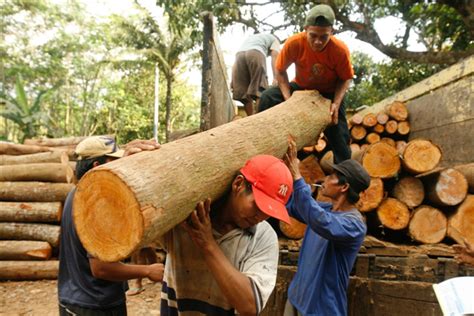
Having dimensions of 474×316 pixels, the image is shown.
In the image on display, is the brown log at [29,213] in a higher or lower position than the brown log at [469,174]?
lower

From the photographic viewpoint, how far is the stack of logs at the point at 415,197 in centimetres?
314

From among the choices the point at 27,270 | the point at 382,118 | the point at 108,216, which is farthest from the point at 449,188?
the point at 27,270

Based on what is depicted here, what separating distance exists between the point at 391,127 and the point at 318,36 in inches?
96.7

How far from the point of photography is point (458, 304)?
1110 mm

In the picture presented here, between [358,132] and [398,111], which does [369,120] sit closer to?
[358,132]

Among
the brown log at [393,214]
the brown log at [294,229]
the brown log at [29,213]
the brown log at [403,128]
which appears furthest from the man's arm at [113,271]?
the brown log at [29,213]

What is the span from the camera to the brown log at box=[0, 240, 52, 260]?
549cm

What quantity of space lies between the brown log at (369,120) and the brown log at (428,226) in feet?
5.82

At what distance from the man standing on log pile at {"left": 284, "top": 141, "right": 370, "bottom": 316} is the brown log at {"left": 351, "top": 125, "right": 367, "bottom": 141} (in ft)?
7.57

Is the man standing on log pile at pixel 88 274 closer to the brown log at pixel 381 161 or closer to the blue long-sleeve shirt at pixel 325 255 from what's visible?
the blue long-sleeve shirt at pixel 325 255

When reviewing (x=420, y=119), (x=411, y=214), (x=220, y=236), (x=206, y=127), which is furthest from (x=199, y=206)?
(x=420, y=119)

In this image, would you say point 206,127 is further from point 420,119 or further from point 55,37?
point 55,37

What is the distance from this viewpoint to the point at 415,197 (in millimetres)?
3303

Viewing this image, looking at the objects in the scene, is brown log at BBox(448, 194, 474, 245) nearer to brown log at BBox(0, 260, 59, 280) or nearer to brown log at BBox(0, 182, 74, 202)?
brown log at BBox(0, 260, 59, 280)
